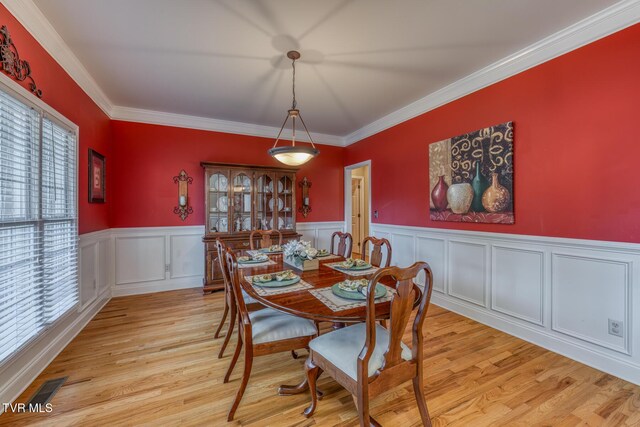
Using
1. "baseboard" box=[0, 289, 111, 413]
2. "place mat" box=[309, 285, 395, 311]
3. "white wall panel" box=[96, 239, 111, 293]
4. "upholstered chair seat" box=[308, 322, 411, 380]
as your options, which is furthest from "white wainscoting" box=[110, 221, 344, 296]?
"upholstered chair seat" box=[308, 322, 411, 380]

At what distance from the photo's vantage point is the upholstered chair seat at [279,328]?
172 centimetres

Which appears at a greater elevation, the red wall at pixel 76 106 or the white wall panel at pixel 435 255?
the red wall at pixel 76 106

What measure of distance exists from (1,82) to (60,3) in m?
0.75

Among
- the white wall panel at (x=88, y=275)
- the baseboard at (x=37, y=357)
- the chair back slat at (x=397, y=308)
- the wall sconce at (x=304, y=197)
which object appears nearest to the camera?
the chair back slat at (x=397, y=308)

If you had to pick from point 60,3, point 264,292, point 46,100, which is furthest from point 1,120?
point 264,292

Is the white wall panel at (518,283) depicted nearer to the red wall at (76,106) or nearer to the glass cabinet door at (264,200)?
the glass cabinet door at (264,200)

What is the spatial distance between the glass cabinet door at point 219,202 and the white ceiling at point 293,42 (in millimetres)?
1156

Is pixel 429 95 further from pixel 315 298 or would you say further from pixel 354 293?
pixel 315 298

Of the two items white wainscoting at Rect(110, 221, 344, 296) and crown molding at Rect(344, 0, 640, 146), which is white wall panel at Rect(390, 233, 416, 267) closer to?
crown molding at Rect(344, 0, 640, 146)

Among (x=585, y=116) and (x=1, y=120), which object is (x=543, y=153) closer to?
(x=585, y=116)

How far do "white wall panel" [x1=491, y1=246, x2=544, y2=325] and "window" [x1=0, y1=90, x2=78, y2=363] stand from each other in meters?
3.91

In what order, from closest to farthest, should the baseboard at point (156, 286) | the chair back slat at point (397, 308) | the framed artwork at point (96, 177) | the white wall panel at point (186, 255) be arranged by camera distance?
the chair back slat at point (397, 308)
the framed artwork at point (96, 177)
the baseboard at point (156, 286)
the white wall panel at point (186, 255)

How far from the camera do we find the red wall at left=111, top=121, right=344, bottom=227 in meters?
3.86

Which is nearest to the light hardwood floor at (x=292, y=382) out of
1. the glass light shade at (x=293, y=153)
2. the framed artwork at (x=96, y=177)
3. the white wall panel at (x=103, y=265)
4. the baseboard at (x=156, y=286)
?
the white wall panel at (x=103, y=265)
